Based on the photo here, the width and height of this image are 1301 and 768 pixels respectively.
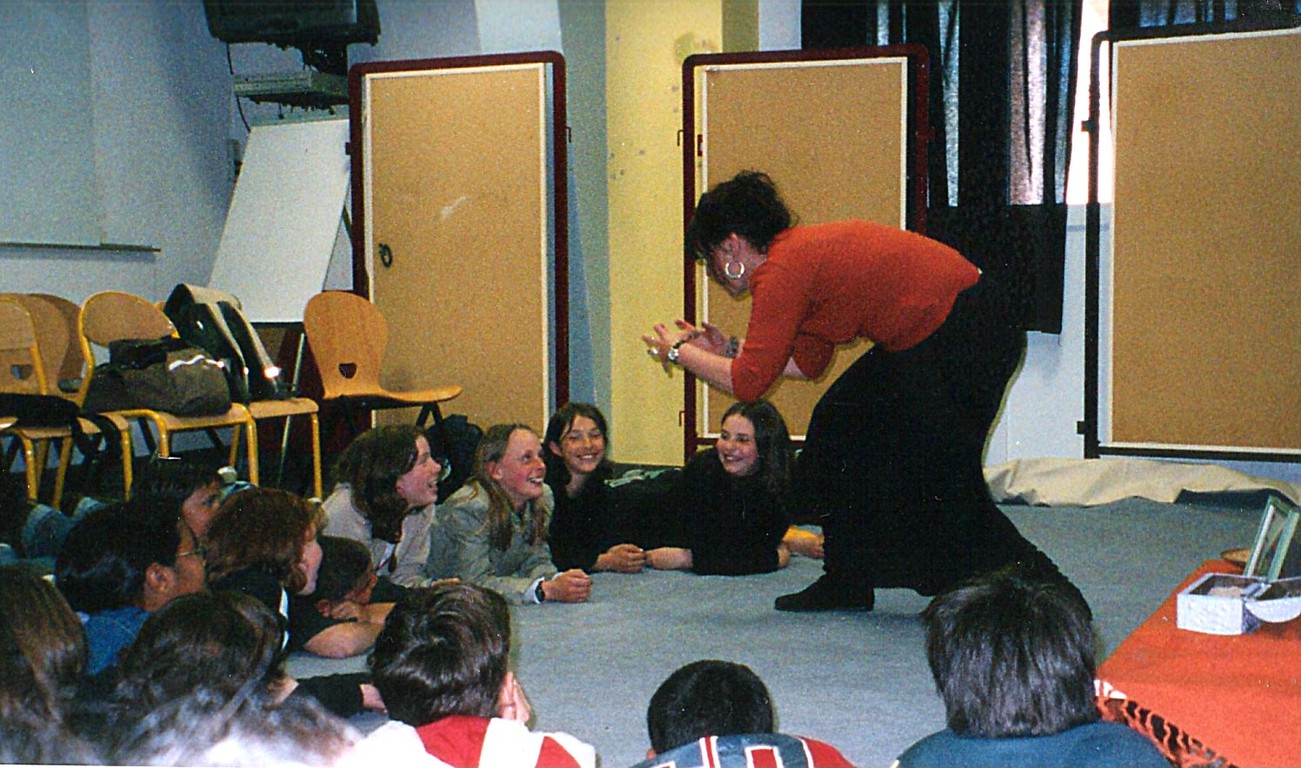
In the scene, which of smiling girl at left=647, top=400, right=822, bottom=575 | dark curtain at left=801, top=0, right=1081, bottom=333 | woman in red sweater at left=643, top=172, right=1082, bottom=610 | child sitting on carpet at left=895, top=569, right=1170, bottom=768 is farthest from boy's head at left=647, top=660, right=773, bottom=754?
dark curtain at left=801, top=0, right=1081, bottom=333

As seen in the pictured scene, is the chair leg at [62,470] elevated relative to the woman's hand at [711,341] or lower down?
lower down

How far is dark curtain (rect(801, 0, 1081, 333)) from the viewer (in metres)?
3.06

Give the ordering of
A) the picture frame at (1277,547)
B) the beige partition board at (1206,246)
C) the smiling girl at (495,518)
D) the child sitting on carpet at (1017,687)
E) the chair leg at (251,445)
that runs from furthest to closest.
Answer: the beige partition board at (1206,246) → the chair leg at (251,445) → the smiling girl at (495,518) → the picture frame at (1277,547) → the child sitting on carpet at (1017,687)

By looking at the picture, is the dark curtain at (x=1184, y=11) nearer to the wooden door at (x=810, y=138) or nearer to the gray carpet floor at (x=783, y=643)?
the wooden door at (x=810, y=138)

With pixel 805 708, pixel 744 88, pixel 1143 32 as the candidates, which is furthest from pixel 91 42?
pixel 1143 32

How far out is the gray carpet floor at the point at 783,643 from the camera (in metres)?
1.50

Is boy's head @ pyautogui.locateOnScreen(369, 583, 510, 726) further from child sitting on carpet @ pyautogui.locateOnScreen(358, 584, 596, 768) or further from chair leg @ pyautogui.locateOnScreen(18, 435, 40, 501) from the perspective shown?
chair leg @ pyautogui.locateOnScreen(18, 435, 40, 501)

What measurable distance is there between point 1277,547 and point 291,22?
1.36 m

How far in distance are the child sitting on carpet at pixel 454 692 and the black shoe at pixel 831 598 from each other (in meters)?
0.95

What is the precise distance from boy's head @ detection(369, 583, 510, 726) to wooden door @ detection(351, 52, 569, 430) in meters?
1.98

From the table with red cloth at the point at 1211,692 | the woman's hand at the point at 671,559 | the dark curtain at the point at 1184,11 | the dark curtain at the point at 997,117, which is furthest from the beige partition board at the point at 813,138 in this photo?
the table with red cloth at the point at 1211,692

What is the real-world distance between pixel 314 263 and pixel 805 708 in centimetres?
165

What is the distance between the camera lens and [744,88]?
332cm

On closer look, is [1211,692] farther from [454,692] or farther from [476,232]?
[476,232]
